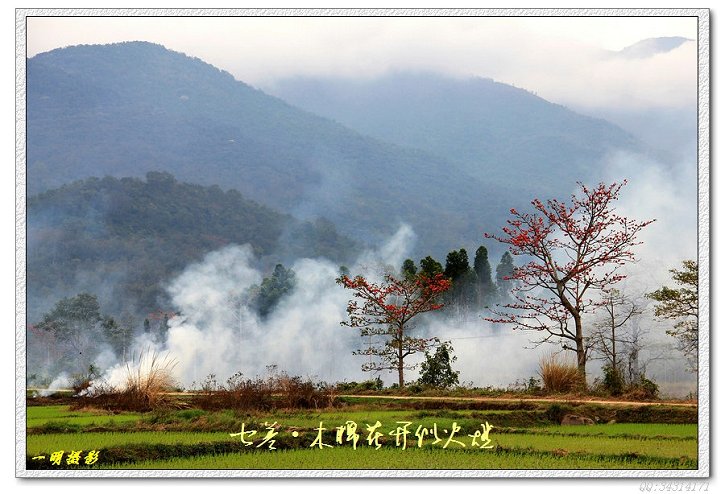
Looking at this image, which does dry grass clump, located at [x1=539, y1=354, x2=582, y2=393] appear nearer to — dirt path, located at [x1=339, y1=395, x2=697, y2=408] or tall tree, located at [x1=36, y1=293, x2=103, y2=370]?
dirt path, located at [x1=339, y1=395, x2=697, y2=408]

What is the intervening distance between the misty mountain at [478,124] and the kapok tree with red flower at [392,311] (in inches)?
57.3

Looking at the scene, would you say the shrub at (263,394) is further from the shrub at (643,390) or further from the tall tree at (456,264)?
the shrub at (643,390)

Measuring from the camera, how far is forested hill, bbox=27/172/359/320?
31.4 feet

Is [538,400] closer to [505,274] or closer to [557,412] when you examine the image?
[557,412]

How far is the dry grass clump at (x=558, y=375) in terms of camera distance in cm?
978

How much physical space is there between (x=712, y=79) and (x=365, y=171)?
3.82 meters

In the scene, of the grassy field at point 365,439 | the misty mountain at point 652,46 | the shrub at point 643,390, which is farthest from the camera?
the shrub at point 643,390

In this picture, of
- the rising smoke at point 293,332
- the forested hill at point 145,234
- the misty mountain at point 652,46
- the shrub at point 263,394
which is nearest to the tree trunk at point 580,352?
the rising smoke at point 293,332

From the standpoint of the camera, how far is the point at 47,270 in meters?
9.24

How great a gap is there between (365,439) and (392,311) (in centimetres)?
169

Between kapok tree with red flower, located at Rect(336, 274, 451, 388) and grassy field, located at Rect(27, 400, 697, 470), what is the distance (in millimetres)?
802

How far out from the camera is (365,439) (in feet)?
29.1

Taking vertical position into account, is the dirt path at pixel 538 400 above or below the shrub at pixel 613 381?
below

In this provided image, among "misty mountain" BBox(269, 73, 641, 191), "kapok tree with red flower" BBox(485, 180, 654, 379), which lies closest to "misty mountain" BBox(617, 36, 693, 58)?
"misty mountain" BBox(269, 73, 641, 191)
